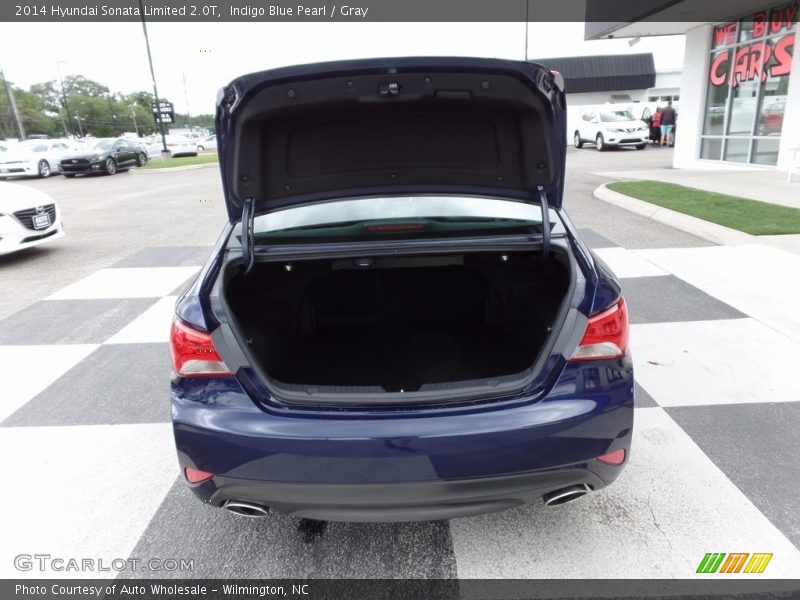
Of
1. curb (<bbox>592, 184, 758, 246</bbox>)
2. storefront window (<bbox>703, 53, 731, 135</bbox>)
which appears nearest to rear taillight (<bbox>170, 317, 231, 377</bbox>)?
curb (<bbox>592, 184, 758, 246</bbox>)

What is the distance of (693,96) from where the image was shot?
49.5 ft

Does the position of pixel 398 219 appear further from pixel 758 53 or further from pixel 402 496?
pixel 758 53

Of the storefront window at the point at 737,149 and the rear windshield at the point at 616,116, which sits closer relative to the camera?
the storefront window at the point at 737,149

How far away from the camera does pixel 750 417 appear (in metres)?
3.05

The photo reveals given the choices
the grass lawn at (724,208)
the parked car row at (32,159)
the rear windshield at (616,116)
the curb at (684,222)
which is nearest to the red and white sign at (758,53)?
the grass lawn at (724,208)

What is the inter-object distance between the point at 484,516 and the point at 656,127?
2534 cm

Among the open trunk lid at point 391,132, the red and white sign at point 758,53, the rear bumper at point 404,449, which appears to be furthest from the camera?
the red and white sign at point 758,53

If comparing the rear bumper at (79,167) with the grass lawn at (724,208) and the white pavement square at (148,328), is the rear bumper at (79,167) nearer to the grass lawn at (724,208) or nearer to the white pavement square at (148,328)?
the white pavement square at (148,328)

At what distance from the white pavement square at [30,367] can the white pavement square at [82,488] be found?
17.8 inches

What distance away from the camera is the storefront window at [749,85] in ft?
39.8

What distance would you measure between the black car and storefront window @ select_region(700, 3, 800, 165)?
2083cm

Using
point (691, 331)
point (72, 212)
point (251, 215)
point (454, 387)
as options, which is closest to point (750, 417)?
point (691, 331)

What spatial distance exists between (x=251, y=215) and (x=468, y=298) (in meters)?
1.58

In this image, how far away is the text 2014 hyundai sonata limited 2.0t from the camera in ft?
5.99
